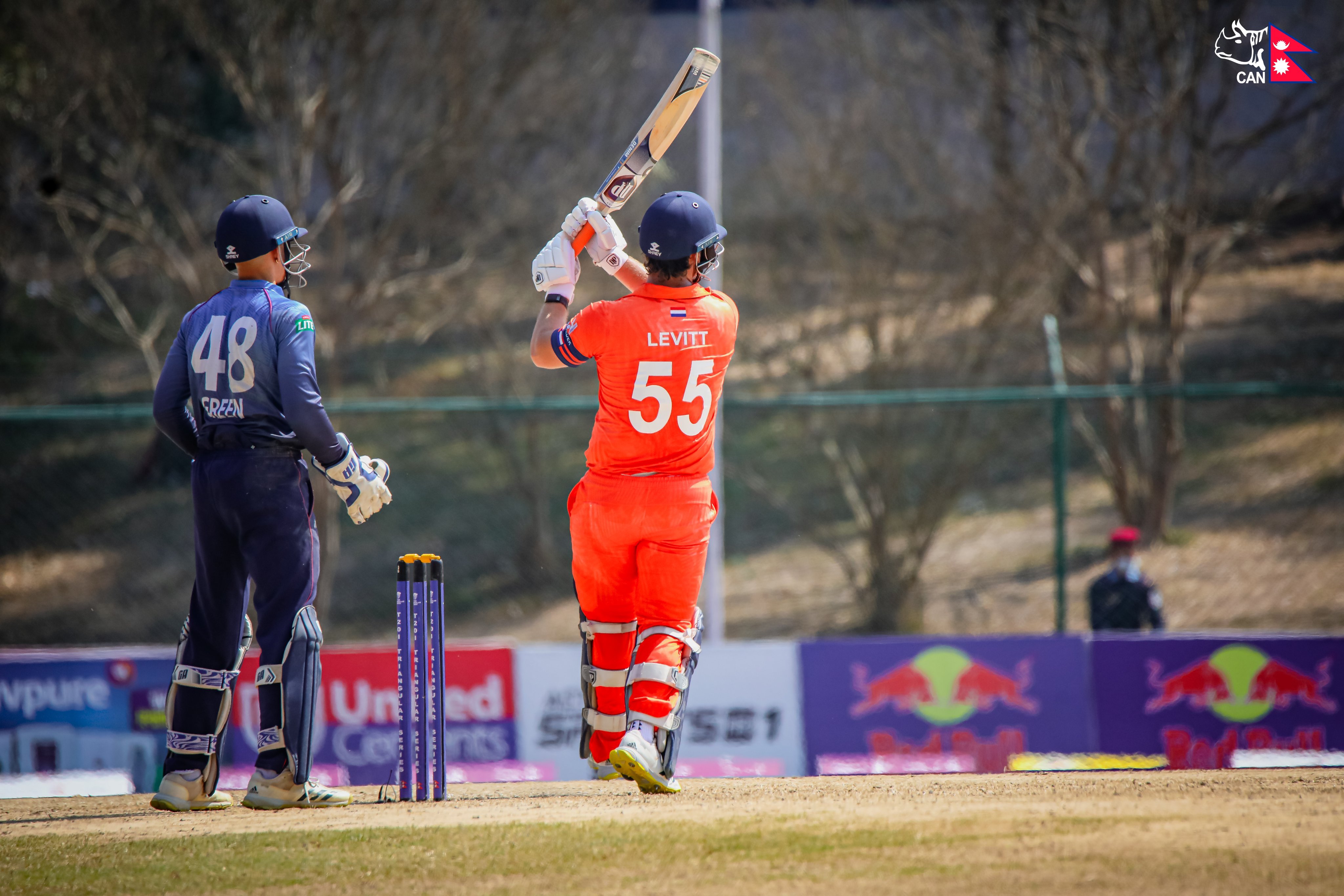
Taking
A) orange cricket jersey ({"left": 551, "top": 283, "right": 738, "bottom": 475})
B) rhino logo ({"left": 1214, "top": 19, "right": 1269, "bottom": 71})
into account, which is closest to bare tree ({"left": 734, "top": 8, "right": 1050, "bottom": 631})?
rhino logo ({"left": 1214, "top": 19, "right": 1269, "bottom": 71})

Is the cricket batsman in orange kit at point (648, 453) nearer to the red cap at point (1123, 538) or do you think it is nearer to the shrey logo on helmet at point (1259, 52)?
the red cap at point (1123, 538)

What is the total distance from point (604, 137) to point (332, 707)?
323 inches

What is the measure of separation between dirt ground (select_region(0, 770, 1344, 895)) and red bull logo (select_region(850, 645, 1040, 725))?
2.67 m

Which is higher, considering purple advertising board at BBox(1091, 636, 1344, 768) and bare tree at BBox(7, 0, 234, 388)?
bare tree at BBox(7, 0, 234, 388)

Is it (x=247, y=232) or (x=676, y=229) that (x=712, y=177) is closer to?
(x=676, y=229)

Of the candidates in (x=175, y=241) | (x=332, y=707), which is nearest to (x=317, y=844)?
(x=332, y=707)

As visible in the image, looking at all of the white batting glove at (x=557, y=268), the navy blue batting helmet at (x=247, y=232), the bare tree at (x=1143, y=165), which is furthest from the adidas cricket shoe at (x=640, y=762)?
the bare tree at (x=1143, y=165)

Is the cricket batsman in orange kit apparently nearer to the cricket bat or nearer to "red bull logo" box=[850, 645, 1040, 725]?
the cricket bat

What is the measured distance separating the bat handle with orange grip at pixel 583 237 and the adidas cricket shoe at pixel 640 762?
192 centimetres

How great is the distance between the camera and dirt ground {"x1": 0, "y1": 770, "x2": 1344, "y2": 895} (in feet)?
11.4

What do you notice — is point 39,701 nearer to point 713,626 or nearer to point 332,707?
point 332,707

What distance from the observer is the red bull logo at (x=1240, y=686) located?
24.6ft

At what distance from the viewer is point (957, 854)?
367 centimetres

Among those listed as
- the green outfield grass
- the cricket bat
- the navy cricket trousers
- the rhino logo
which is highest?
the rhino logo
